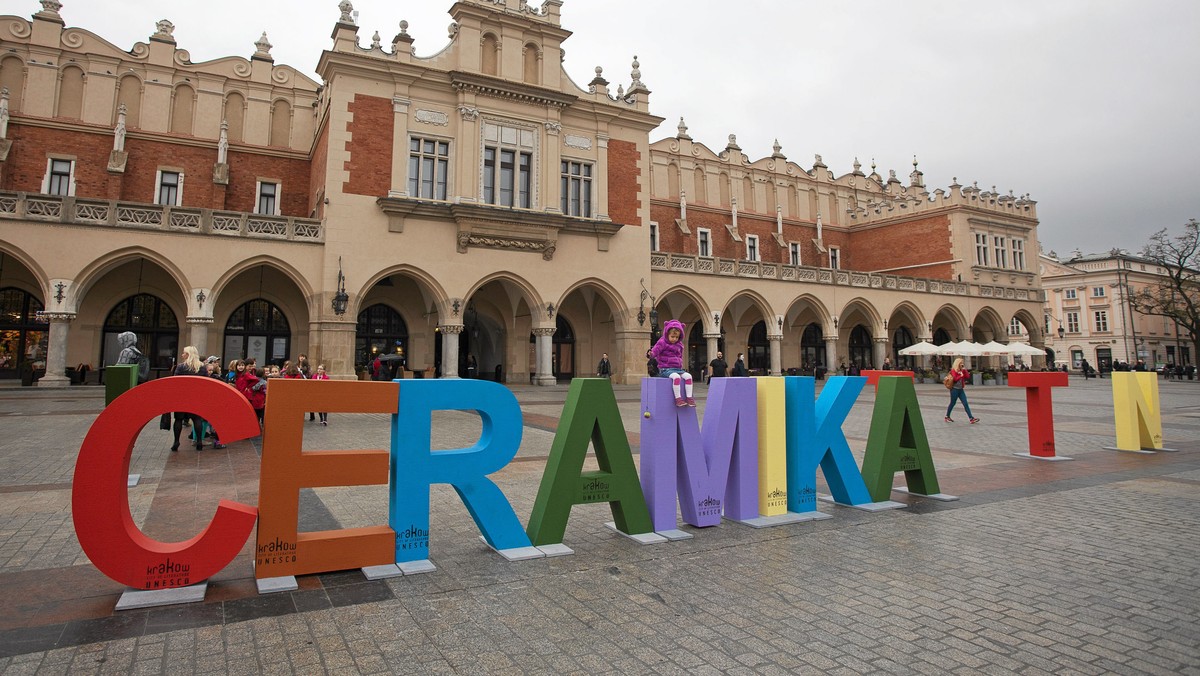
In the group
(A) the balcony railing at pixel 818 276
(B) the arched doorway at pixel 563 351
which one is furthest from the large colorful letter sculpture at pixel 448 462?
(B) the arched doorway at pixel 563 351

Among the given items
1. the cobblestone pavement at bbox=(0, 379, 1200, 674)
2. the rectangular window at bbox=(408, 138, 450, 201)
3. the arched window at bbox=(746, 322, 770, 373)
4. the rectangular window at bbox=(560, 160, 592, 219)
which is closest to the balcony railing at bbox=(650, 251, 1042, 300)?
the rectangular window at bbox=(560, 160, 592, 219)

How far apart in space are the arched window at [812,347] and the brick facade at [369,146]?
24027 mm

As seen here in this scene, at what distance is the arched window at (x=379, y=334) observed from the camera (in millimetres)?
24641

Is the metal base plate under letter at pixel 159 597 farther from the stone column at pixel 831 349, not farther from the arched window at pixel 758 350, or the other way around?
the arched window at pixel 758 350

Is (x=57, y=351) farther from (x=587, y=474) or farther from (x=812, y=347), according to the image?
(x=812, y=347)

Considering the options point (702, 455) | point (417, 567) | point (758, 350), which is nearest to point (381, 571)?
point (417, 567)

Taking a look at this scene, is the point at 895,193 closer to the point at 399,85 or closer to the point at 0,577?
the point at 399,85

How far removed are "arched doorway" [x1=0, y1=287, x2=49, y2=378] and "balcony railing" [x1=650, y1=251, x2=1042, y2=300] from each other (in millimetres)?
22058

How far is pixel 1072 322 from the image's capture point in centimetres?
6244

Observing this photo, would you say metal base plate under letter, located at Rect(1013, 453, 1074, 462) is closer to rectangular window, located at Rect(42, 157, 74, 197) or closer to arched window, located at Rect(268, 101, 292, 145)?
arched window, located at Rect(268, 101, 292, 145)

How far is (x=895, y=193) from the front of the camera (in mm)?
42344

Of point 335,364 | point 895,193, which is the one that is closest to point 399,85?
point 335,364

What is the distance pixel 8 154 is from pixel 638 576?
28.0 m

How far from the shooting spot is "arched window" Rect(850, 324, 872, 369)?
36.4m
